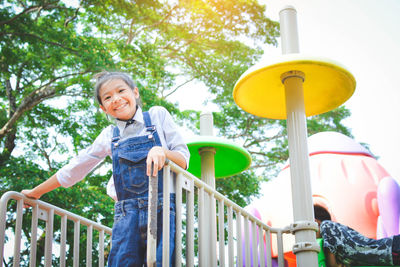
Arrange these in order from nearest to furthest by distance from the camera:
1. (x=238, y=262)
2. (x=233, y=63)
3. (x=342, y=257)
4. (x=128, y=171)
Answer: (x=128, y=171) < (x=238, y=262) < (x=342, y=257) < (x=233, y=63)

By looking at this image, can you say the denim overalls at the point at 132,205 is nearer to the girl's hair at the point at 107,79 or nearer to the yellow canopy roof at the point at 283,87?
the girl's hair at the point at 107,79

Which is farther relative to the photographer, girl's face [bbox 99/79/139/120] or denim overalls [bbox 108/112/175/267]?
girl's face [bbox 99/79/139/120]

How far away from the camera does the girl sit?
210cm

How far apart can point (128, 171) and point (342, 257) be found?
2393mm

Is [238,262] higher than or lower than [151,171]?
lower

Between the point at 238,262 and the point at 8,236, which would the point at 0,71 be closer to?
the point at 8,236

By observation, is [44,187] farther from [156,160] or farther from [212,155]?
[212,155]

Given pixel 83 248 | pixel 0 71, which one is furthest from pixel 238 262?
pixel 0 71

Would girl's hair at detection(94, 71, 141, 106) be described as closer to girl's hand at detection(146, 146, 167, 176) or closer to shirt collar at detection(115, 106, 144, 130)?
shirt collar at detection(115, 106, 144, 130)

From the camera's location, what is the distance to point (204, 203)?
94.7 inches

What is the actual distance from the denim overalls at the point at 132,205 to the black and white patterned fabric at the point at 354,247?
2.14m

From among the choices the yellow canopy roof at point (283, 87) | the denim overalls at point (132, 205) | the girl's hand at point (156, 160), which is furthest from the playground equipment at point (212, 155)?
the girl's hand at point (156, 160)

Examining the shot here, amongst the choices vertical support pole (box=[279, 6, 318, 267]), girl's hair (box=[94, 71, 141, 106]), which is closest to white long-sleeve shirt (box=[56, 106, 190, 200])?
girl's hair (box=[94, 71, 141, 106])

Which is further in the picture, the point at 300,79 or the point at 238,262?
the point at 300,79
